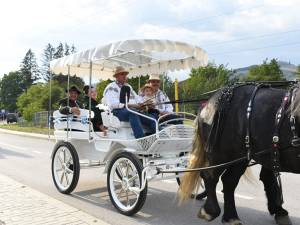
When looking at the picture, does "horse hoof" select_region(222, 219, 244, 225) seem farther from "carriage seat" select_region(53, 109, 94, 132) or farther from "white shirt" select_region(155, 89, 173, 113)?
"carriage seat" select_region(53, 109, 94, 132)

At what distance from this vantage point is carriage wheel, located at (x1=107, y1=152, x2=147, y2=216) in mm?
6012

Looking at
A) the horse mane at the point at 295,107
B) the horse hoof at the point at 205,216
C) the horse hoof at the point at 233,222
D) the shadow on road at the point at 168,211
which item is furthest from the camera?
the shadow on road at the point at 168,211

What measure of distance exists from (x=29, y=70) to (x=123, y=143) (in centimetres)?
11914

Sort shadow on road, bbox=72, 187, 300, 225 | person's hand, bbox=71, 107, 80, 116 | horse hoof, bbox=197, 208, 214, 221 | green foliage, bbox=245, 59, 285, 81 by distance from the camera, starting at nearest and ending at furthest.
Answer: horse hoof, bbox=197, 208, 214, 221, shadow on road, bbox=72, 187, 300, 225, person's hand, bbox=71, 107, 80, 116, green foliage, bbox=245, 59, 285, 81

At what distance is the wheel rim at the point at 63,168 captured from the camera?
7.59 metres

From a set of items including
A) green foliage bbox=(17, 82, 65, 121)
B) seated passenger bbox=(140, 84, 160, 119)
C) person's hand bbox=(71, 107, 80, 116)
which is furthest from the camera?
green foliage bbox=(17, 82, 65, 121)

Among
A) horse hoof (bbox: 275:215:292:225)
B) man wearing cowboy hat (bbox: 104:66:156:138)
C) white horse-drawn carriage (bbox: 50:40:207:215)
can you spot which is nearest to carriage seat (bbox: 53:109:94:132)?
white horse-drawn carriage (bbox: 50:40:207:215)

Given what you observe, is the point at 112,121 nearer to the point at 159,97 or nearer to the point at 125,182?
the point at 125,182

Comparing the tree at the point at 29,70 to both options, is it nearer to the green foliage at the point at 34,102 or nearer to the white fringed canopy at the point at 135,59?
the green foliage at the point at 34,102

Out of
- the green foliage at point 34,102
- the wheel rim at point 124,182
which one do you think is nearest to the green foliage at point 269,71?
the green foliage at point 34,102

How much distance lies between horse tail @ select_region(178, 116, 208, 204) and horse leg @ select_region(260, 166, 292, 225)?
78 centimetres

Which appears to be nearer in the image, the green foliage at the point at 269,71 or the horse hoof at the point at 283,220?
the horse hoof at the point at 283,220

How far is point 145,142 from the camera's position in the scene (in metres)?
6.43

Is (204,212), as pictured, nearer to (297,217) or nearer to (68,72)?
(297,217)
